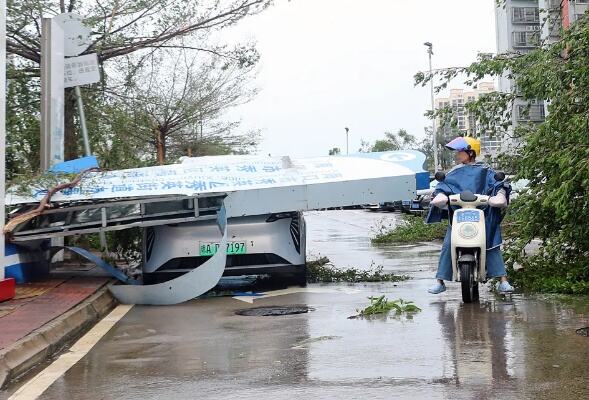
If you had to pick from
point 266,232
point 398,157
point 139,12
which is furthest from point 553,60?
point 139,12

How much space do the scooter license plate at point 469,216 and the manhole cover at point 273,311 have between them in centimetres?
175

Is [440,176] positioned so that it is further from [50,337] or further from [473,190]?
[50,337]

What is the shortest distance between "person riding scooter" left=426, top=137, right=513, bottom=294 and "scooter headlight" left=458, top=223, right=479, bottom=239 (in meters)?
0.33

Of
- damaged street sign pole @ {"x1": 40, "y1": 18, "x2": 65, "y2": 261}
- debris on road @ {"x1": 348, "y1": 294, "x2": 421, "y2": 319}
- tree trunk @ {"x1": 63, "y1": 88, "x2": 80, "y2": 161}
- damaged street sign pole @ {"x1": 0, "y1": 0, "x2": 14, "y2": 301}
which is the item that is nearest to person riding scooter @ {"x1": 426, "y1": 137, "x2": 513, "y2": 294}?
debris on road @ {"x1": 348, "y1": 294, "x2": 421, "y2": 319}

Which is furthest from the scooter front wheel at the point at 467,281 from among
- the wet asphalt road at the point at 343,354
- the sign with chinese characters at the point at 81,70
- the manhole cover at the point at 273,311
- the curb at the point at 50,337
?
the sign with chinese characters at the point at 81,70

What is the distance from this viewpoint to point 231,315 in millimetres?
7840

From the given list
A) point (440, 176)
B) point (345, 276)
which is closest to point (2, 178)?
point (440, 176)

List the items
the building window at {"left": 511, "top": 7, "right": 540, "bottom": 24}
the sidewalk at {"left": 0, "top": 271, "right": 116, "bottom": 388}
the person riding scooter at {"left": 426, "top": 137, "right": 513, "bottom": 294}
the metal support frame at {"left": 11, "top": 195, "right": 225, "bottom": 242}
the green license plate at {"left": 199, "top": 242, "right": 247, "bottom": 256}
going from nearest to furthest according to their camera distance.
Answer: the sidewalk at {"left": 0, "top": 271, "right": 116, "bottom": 388}
the person riding scooter at {"left": 426, "top": 137, "right": 513, "bottom": 294}
the metal support frame at {"left": 11, "top": 195, "right": 225, "bottom": 242}
the green license plate at {"left": 199, "top": 242, "right": 247, "bottom": 256}
the building window at {"left": 511, "top": 7, "right": 540, "bottom": 24}

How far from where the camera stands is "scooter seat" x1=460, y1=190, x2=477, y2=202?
7.90 metres

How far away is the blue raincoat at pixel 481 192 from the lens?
806 cm

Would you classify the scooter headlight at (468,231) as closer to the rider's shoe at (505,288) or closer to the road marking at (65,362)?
the rider's shoe at (505,288)

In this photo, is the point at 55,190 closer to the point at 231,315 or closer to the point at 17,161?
the point at 231,315

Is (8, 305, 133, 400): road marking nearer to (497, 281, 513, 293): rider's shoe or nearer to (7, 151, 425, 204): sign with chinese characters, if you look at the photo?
(7, 151, 425, 204): sign with chinese characters

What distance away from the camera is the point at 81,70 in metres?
12.3
